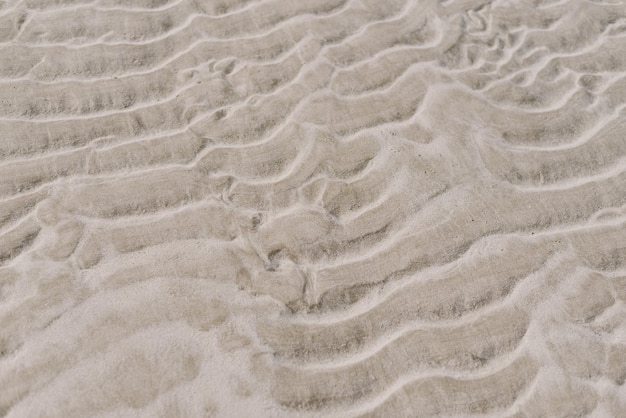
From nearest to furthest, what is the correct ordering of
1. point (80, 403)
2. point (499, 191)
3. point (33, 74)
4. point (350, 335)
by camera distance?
point (80, 403) → point (350, 335) → point (499, 191) → point (33, 74)

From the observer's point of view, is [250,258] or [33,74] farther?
[33,74]

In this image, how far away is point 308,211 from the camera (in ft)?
9.53

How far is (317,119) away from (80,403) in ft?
5.61

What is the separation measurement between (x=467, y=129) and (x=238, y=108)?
1.17m

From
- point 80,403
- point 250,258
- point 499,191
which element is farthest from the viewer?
point 499,191

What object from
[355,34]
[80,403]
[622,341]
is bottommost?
[622,341]

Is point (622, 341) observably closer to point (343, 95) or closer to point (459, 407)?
point (459, 407)

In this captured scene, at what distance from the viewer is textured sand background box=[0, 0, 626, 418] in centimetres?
243

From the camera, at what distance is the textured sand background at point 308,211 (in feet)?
7.97

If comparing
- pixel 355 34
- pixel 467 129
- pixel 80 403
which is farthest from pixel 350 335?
pixel 355 34

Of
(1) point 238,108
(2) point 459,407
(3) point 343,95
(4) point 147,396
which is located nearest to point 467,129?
(3) point 343,95

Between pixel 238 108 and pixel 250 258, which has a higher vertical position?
pixel 238 108

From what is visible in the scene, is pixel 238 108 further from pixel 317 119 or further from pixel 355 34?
pixel 355 34

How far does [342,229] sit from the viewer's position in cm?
286
